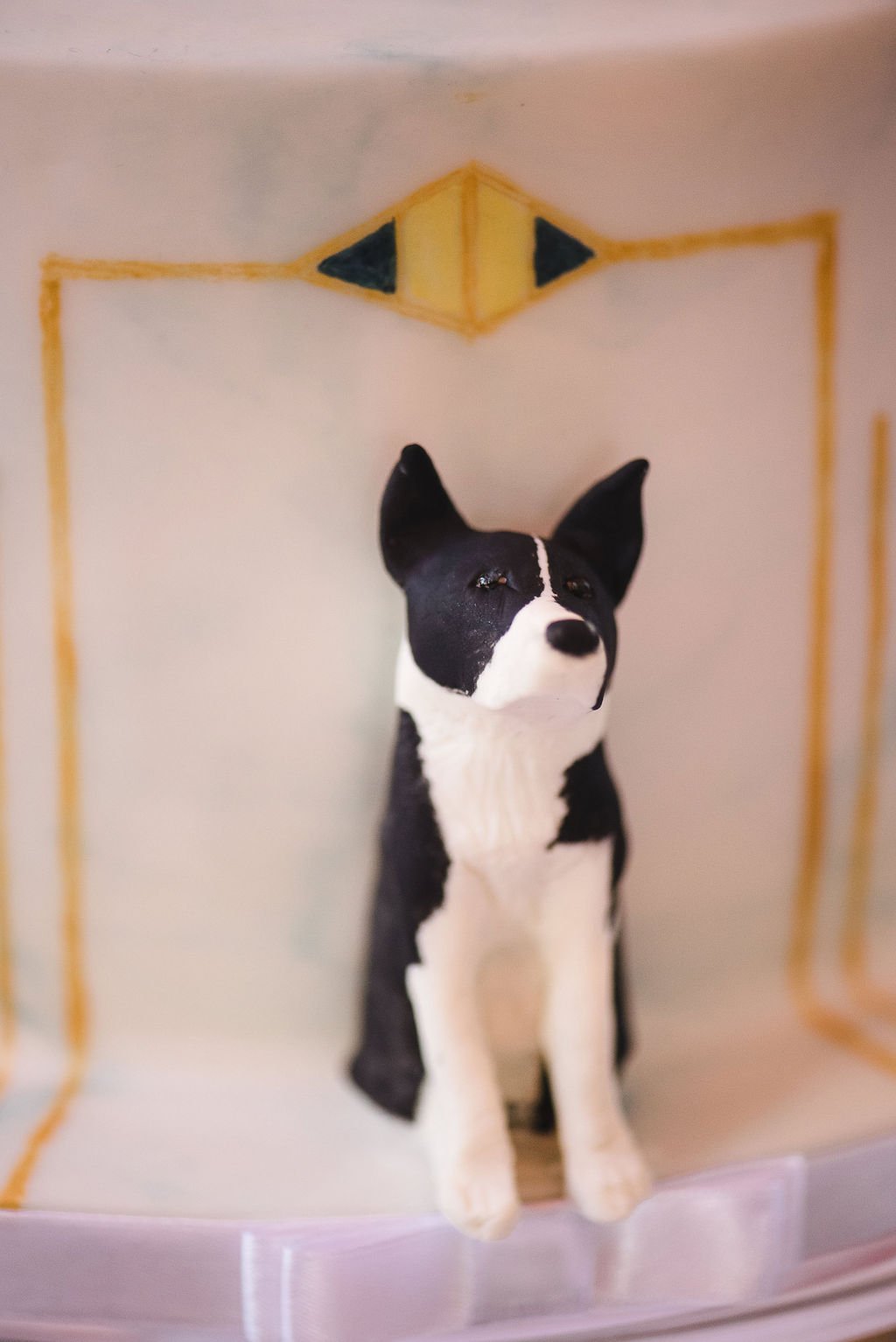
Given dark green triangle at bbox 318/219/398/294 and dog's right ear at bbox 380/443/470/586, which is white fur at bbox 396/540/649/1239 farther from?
dark green triangle at bbox 318/219/398/294

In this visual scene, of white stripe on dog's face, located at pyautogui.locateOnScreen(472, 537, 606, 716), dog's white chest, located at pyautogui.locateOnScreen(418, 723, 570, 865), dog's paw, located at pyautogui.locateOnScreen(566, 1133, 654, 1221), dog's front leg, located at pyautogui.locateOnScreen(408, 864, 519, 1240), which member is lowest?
dog's paw, located at pyautogui.locateOnScreen(566, 1133, 654, 1221)

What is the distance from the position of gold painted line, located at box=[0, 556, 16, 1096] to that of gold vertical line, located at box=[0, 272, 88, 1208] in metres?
0.05

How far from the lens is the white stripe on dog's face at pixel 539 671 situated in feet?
2.44

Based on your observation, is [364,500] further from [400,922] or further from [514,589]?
[400,922]

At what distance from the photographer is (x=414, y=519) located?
88cm

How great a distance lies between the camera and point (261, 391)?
918mm

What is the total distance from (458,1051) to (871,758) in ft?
1.49

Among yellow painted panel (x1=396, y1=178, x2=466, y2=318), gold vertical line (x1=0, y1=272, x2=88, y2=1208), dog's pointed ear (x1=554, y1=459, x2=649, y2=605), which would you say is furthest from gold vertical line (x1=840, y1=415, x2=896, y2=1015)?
gold vertical line (x1=0, y1=272, x2=88, y2=1208)

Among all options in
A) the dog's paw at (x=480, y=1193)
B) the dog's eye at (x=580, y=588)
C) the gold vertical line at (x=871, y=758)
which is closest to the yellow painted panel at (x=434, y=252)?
the dog's eye at (x=580, y=588)

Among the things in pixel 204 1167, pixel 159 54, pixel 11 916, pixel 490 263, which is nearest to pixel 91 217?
pixel 159 54

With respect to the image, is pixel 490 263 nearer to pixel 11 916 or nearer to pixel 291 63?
pixel 291 63

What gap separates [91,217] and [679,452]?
47cm

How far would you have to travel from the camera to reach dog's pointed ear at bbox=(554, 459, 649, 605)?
0.88 metres

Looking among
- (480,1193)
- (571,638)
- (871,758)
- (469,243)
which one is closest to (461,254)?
(469,243)
